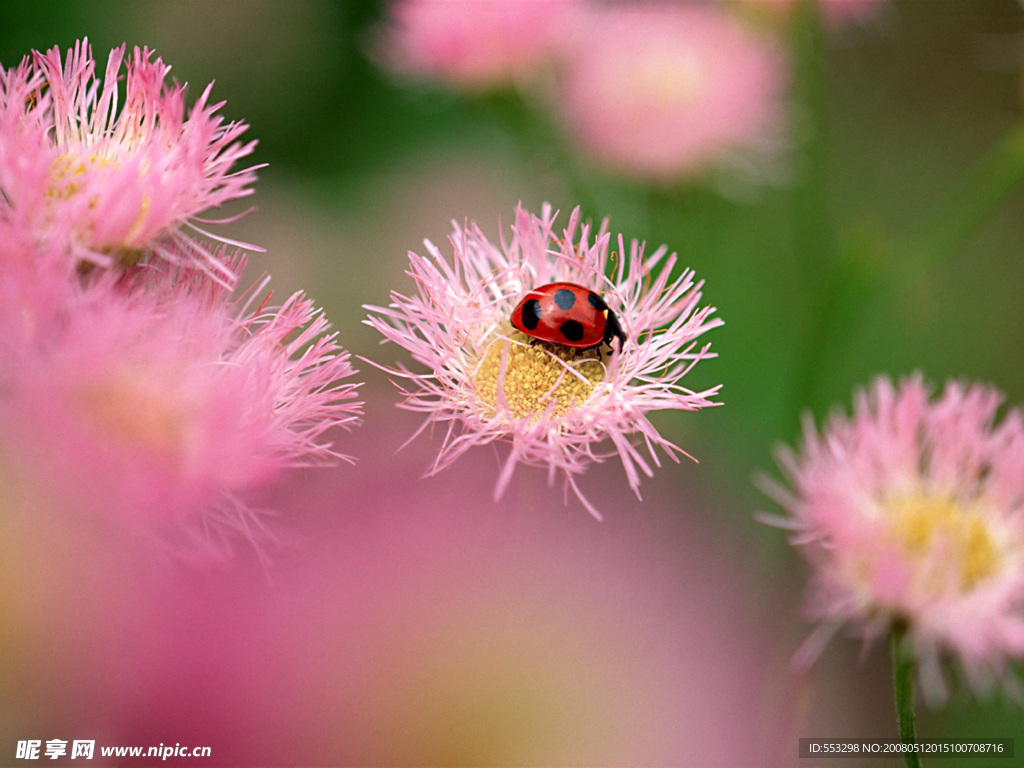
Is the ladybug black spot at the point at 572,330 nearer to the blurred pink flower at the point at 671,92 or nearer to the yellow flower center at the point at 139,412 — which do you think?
the yellow flower center at the point at 139,412

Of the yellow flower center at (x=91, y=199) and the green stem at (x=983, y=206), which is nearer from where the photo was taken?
the yellow flower center at (x=91, y=199)

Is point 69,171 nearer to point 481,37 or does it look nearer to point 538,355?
point 538,355

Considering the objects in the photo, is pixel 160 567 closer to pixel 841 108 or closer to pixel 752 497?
pixel 752 497

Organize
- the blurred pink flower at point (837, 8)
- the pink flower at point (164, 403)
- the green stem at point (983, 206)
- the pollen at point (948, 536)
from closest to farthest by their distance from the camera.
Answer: the pink flower at point (164, 403), the pollen at point (948, 536), the green stem at point (983, 206), the blurred pink flower at point (837, 8)

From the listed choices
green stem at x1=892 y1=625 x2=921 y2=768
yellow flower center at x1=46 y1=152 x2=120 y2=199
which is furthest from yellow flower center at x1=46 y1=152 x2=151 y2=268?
green stem at x1=892 y1=625 x2=921 y2=768

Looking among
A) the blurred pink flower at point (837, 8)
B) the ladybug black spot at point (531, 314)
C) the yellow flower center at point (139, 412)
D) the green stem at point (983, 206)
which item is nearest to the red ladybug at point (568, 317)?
the ladybug black spot at point (531, 314)

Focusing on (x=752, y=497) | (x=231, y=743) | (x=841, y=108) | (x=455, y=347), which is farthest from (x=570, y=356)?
(x=841, y=108)

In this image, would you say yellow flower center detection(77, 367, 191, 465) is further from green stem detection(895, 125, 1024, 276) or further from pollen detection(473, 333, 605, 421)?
green stem detection(895, 125, 1024, 276)
